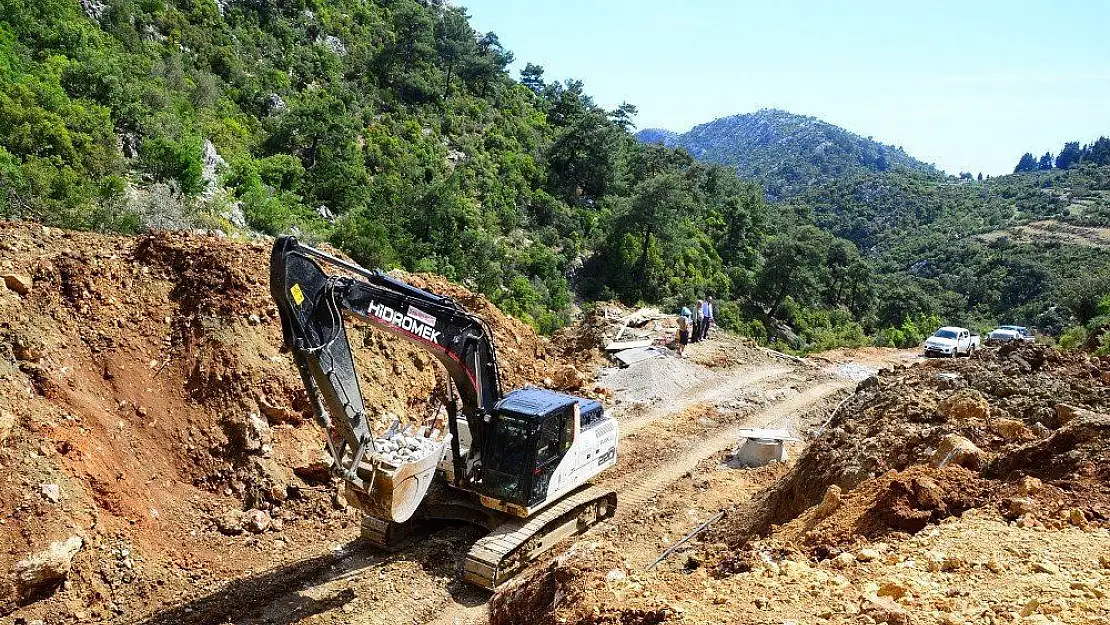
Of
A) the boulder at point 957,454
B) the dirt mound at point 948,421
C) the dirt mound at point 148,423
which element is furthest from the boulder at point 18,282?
the boulder at point 957,454

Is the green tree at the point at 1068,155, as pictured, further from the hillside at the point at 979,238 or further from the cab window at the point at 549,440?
the cab window at the point at 549,440

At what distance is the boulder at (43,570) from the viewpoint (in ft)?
25.2

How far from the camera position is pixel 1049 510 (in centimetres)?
682

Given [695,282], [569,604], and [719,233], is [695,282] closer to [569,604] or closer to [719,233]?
[719,233]

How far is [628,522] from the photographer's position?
1144 cm

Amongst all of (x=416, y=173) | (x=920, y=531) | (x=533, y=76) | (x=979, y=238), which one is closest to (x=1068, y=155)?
(x=979, y=238)

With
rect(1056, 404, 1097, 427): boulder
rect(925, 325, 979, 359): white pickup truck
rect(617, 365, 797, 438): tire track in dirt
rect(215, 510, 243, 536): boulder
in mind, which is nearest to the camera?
rect(1056, 404, 1097, 427): boulder

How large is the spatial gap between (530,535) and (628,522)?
250cm

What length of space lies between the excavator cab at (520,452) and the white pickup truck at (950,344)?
2154 cm

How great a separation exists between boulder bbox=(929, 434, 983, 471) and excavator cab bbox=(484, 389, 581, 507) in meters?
4.66

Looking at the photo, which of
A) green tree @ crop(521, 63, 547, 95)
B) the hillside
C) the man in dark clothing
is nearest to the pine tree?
the hillside

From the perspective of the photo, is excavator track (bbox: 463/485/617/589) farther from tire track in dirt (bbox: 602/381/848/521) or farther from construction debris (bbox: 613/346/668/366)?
construction debris (bbox: 613/346/668/366)

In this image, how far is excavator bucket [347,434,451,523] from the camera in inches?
305

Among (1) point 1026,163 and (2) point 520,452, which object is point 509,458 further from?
(1) point 1026,163
